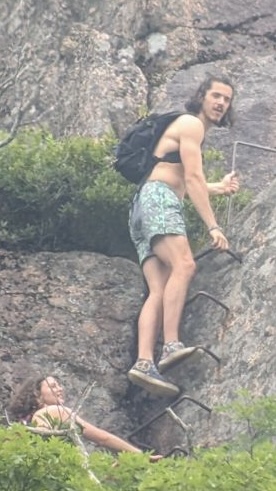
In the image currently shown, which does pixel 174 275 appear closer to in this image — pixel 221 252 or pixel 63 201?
pixel 221 252

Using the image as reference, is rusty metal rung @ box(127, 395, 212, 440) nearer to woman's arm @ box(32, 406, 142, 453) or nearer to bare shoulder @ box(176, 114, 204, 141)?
woman's arm @ box(32, 406, 142, 453)

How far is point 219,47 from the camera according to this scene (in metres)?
19.3

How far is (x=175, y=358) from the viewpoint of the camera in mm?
13844

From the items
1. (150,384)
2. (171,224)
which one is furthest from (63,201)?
(150,384)

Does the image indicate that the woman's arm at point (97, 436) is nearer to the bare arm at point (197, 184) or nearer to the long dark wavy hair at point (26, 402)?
the long dark wavy hair at point (26, 402)

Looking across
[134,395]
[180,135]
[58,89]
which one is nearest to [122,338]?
[134,395]

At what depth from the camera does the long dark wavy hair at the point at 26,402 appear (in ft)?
40.4

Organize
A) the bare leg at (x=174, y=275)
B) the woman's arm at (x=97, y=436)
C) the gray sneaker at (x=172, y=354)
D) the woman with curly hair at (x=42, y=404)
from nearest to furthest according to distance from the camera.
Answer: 1. the woman's arm at (x=97, y=436)
2. the woman with curly hair at (x=42, y=404)
3. the gray sneaker at (x=172, y=354)
4. the bare leg at (x=174, y=275)

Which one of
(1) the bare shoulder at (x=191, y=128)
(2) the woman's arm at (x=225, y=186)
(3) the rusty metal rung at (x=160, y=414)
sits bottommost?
(3) the rusty metal rung at (x=160, y=414)

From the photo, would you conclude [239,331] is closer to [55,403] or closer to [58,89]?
[55,403]

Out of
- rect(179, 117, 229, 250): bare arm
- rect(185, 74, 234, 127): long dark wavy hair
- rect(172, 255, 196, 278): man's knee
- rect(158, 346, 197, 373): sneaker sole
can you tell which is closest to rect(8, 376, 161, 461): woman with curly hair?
rect(158, 346, 197, 373): sneaker sole

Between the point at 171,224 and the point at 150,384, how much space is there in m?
1.26

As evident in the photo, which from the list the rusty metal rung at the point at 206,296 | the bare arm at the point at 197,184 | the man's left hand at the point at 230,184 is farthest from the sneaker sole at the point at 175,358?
the man's left hand at the point at 230,184

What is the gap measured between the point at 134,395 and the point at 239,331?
2.94 ft
